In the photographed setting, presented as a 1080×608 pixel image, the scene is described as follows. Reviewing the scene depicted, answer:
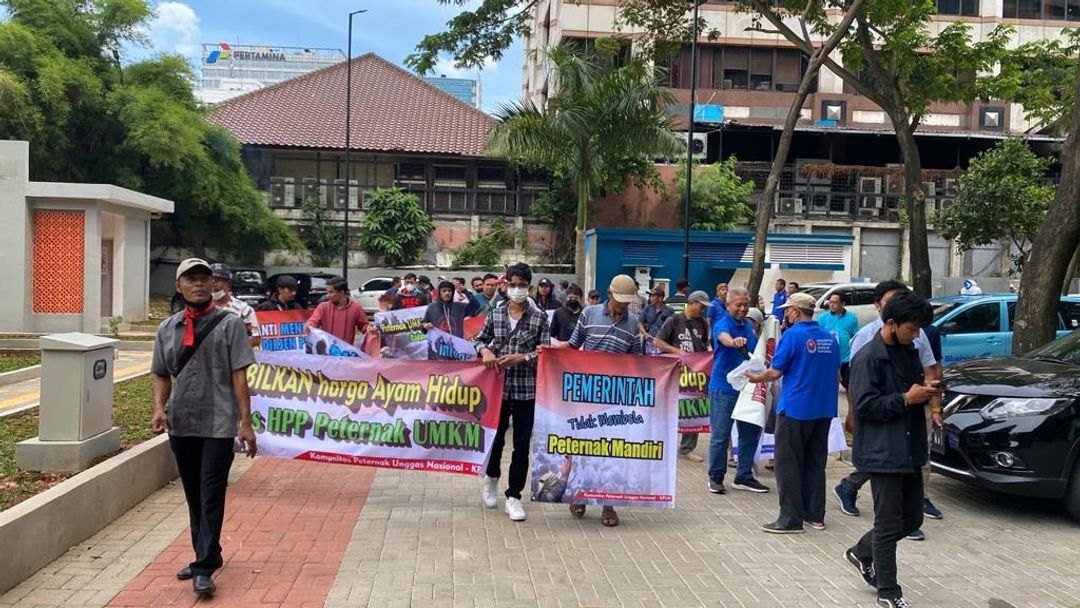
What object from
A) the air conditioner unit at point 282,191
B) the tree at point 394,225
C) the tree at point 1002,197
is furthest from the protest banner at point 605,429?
the air conditioner unit at point 282,191

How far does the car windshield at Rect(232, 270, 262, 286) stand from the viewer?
91.7ft

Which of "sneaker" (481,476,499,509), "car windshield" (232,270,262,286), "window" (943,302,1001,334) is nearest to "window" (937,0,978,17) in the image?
"window" (943,302,1001,334)

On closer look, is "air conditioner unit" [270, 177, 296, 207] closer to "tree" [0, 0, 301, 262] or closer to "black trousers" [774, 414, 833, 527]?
"tree" [0, 0, 301, 262]

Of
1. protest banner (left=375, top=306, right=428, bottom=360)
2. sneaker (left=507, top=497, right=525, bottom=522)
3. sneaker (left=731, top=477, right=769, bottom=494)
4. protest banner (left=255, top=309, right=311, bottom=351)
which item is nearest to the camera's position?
sneaker (left=507, top=497, right=525, bottom=522)

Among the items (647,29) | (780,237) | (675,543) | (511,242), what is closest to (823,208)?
(780,237)

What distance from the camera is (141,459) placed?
6680 mm

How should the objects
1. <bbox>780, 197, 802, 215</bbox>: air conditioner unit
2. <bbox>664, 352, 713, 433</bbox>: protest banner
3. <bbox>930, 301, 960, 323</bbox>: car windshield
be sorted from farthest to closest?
<bbox>780, 197, 802, 215</bbox>: air conditioner unit → <bbox>930, 301, 960, 323</bbox>: car windshield → <bbox>664, 352, 713, 433</bbox>: protest banner

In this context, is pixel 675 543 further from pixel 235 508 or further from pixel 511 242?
pixel 511 242

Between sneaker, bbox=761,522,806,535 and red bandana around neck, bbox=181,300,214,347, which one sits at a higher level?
red bandana around neck, bbox=181,300,214,347

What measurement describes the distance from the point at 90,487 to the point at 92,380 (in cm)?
95

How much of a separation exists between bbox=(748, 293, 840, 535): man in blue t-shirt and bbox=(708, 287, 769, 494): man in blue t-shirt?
1.05 meters

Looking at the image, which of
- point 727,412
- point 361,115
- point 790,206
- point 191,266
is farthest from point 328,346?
point 361,115

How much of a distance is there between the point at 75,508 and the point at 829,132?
31.2 m

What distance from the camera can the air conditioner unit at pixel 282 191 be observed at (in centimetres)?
3422
